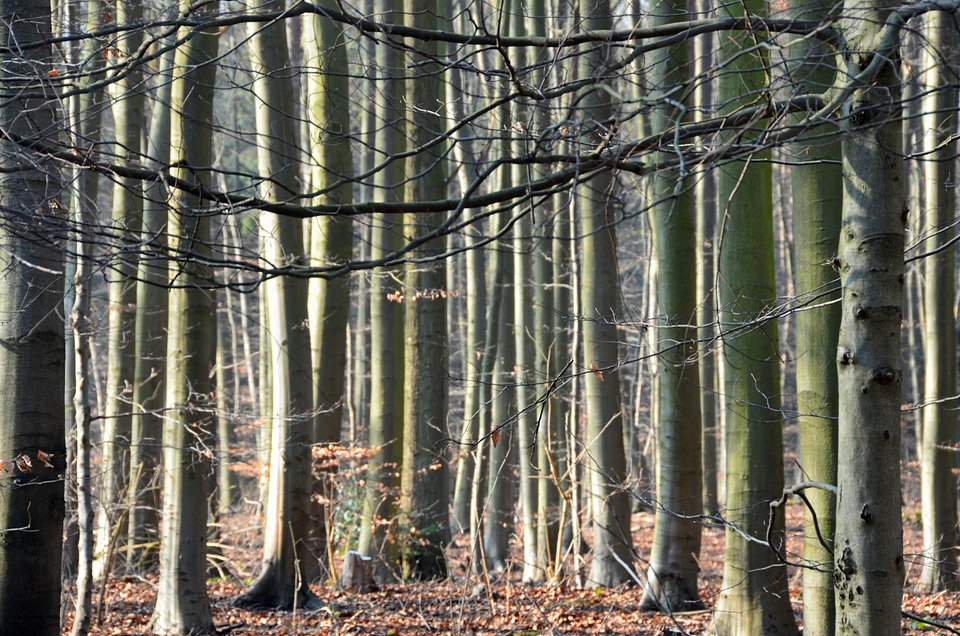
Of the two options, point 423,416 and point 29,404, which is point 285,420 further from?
point 29,404

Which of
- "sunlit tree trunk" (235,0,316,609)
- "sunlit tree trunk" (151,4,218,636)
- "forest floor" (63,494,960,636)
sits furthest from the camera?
"sunlit tree trunk" (235,0,316,609)

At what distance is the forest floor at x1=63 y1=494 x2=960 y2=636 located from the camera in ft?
24.8

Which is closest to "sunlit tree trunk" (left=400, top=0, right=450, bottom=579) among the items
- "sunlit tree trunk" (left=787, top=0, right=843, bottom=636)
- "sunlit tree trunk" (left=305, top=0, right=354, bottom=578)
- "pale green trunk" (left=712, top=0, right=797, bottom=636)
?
"sunlit tree trunk" (left=305, top=0, right=354, bottom=578)

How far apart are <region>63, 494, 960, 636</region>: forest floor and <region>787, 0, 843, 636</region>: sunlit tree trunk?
6.42ft

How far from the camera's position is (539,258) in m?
13.4

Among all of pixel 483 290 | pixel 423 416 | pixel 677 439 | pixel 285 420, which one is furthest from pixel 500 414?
pixel 677 439

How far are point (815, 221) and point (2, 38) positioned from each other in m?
4.61

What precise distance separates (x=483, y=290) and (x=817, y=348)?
37.1 feet

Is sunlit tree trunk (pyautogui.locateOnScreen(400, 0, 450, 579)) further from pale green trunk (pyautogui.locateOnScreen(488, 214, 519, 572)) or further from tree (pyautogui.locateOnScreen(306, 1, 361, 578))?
pale green trunk (pyautogui.locateOnScreen(488, 214, 519, 572))

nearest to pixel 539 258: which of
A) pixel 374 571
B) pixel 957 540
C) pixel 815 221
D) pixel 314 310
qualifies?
pixel 314 310

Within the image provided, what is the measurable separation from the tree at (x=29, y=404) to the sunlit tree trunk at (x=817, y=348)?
13.5 ft

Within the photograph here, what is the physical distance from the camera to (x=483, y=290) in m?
15.9

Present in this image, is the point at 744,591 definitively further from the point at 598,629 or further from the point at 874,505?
the point at 874,505

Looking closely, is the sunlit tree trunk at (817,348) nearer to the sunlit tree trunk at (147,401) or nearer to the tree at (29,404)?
the tree at (29,404)
